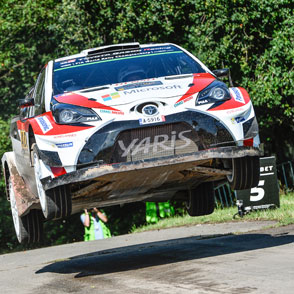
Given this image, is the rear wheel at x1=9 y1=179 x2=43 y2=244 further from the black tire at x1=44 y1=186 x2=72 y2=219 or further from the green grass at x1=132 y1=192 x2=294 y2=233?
the green grass at x1=132 y1=192 x2=294 y2=233

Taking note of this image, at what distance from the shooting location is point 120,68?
25.3 feet

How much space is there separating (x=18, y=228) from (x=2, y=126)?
1660cm

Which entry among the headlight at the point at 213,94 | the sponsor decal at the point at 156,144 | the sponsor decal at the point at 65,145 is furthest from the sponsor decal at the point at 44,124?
the headlight at the point at 213,94

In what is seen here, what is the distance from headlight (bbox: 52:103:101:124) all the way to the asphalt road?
164 cm

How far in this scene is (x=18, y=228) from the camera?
8672 mm

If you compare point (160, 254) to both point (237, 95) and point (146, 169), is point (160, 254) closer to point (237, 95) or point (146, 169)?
point (146, 169)

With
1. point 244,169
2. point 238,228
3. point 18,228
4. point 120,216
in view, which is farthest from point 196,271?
point 120,216

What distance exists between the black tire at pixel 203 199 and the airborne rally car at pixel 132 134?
3.51ft

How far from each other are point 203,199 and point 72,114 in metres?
2.78

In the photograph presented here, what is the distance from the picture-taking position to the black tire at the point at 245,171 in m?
6.95

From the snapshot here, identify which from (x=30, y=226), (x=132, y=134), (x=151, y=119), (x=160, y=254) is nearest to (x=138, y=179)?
(x=132, y=134)

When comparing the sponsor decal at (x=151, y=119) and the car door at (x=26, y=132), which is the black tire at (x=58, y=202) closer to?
the car door at (x=26, y=132)

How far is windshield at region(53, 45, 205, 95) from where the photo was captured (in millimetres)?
7457

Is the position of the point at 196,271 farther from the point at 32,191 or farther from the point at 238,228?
the point at 238,228
